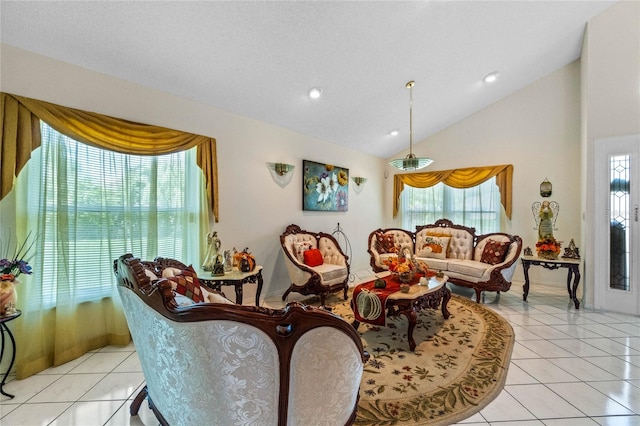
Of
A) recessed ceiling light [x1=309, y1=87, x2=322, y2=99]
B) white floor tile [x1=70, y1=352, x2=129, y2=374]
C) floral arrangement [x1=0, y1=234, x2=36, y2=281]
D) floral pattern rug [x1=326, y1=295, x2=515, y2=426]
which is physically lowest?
white floor tile [x1=70, y1=352, x2=129, y2=374]

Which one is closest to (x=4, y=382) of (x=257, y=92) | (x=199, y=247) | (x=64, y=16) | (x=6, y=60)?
(x=199, y=247)

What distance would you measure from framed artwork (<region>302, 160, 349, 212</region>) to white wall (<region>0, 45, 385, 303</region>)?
0.37 feet

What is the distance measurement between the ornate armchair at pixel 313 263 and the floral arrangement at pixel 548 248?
9.18 ft

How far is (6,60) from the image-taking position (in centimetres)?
200

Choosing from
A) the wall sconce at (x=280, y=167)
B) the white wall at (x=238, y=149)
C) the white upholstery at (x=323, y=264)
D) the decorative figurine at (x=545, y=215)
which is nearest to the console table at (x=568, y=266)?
the decorative figurine at (x=545, y=215)

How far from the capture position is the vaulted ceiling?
6.79ft

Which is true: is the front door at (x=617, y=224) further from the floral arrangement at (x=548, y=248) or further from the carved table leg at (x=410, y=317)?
the carved table leg at (x=410, y=317)

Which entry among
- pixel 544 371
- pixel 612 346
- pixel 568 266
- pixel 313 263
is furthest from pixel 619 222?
pixel 313 263

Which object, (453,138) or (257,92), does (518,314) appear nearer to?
(453,138)

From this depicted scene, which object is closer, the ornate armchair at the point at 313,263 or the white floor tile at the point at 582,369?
the white floor tile at the point at 582,369

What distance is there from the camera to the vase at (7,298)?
173 cm

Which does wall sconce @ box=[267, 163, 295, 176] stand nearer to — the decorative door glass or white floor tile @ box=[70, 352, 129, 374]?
white floor tile @ box=[70, 352, 129, 374]

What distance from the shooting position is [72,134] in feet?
7.27

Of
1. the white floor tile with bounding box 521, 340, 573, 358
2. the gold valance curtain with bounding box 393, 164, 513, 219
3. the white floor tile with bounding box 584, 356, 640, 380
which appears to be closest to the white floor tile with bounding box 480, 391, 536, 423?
the white floor tile with bounding box 521, 340, 573, 358
